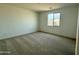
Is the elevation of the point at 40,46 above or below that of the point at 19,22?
below

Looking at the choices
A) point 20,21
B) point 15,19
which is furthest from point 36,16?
point 15,19

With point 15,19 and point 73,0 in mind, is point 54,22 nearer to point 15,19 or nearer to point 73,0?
point 73,0

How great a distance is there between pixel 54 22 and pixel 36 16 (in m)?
0.60

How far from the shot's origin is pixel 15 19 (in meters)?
2.10

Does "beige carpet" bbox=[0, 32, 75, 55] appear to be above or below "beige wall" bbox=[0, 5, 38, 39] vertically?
below

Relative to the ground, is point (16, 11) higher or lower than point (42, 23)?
higher

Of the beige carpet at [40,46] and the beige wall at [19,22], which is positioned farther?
the beige wall at [19,22]

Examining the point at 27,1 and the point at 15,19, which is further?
the point at 15,19

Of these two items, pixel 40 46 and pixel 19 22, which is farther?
pixel 40 46

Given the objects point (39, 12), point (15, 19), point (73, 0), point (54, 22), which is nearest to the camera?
point (73, 0)

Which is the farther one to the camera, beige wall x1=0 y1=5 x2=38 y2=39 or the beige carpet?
beige wall x1=0 y1=5 x2=38 y2=39

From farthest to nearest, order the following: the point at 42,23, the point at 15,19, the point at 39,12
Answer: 1. the point at 15,19
2. the point at 39,12
3. the point at 42,23

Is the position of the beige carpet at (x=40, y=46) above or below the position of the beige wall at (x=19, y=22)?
below
